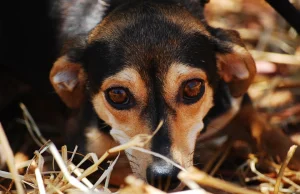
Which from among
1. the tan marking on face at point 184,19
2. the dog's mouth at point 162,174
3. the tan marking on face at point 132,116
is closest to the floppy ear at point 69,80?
the tan marking on face at point 132,116

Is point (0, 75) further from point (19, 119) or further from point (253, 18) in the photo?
point (253, 18)

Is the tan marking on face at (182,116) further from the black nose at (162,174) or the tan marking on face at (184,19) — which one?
the tan marking on face at (184,19)

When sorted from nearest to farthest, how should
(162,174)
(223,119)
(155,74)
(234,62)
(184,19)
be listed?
1. (162,174)
2. (155,74)
3. (184,19)
4. (234,62)
5. (223,119)

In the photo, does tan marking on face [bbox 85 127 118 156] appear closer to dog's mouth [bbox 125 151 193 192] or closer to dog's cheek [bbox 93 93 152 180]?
dog's cheek [bbox 93 93 152 180]

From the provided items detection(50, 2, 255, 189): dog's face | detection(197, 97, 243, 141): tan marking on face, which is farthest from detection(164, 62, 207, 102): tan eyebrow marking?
detection(197, 97, 243, 141): tan marking on face

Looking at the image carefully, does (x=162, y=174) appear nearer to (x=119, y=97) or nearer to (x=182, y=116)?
(x=182, y=116)

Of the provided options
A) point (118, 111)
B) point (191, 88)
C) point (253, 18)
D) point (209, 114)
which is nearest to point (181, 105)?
point (191, 88)

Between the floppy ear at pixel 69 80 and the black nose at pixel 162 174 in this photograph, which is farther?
the floppy ear at pixel 69 80

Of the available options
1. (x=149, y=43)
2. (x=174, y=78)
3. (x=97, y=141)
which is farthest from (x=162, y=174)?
(x=97, y=141)
